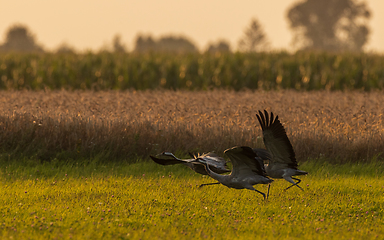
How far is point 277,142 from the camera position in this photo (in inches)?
340

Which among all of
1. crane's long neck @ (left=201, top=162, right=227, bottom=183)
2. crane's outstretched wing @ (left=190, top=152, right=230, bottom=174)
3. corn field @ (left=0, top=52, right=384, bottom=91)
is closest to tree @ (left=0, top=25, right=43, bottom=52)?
corn field @ (left=0, top=52, right=384, bottom=91)

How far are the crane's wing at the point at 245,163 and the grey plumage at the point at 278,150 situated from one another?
42cm

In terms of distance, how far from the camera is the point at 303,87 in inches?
1052

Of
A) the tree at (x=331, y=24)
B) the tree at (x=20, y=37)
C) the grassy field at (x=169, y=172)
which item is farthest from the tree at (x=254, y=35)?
the grassy field at (x=169, y=172)

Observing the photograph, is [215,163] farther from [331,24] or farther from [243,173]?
[331,24]

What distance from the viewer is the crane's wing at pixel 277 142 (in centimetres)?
849

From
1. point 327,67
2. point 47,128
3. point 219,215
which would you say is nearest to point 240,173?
point 219,215

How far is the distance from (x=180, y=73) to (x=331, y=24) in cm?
6410

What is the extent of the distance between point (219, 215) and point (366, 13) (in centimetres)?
8426

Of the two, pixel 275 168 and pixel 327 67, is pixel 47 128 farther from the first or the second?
pixel 327 67

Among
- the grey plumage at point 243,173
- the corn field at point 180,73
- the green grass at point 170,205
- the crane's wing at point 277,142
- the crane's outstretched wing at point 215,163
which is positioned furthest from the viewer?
the corn field at point 180,73

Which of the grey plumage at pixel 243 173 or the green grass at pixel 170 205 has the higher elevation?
the grey plumage at pixel 243 173

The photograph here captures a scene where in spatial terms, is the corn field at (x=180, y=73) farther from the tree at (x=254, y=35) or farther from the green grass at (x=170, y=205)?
the tree at (x=254, y=35)

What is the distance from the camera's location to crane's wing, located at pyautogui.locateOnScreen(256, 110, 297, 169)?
849cm
